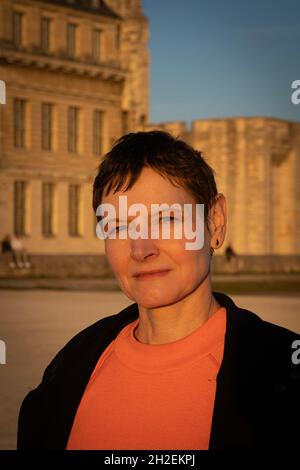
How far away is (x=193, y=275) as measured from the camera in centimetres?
267

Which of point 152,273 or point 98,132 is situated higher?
point 98,132

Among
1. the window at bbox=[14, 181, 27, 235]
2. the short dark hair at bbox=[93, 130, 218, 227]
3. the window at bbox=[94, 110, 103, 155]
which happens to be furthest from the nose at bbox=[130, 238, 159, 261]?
the window at bbox=[94, 110, 103, 155]

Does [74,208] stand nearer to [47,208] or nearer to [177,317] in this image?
[47,208]

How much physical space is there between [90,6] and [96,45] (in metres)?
1.73

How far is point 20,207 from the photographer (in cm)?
4681

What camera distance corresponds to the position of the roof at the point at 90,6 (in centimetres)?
4891

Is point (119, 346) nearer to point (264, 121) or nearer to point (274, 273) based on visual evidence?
point (274, 273)

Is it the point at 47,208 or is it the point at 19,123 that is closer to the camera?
the point at 19,123

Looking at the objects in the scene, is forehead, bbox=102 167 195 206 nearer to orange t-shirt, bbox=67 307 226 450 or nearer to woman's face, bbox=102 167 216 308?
woman's face, bbox=102 167 216 308

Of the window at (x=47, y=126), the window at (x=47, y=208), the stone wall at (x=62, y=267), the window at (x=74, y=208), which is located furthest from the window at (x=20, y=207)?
the stone wall at (x=62, y=267)

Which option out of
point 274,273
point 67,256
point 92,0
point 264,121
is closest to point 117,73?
point 92,0

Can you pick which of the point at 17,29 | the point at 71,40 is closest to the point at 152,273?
the point at 17,29

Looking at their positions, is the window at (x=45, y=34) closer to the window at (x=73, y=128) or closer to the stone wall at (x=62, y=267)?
the window at (x=73, y=128)
